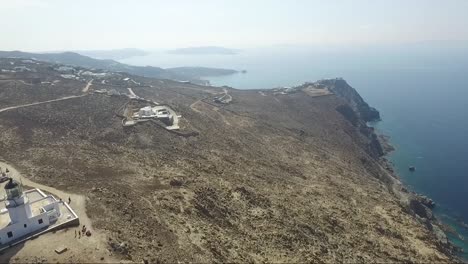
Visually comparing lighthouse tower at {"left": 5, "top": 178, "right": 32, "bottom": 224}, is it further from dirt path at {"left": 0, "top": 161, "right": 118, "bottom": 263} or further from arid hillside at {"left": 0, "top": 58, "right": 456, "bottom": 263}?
arid hillside at {"left": 0, "top": 58, "right": 456, "bottom": 263}

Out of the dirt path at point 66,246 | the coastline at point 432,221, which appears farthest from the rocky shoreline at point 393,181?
the dirt path at point 66,246

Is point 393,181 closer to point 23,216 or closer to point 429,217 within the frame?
point 429,217

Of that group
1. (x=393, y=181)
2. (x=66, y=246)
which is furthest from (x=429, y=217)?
(x=66, y=246)

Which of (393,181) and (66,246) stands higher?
(66,246)

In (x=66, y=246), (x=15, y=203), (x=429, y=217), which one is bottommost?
(x=429, y=217)

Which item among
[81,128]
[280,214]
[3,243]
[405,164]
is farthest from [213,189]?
[405,164]

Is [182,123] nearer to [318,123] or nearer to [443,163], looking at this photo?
[318,123]

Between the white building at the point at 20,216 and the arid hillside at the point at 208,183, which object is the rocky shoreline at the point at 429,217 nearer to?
the arid hillside at the point at 208,183

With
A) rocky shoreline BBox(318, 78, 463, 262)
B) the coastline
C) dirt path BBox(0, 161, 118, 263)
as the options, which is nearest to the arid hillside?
dirt path BBox(0, 161, 118, 263)
